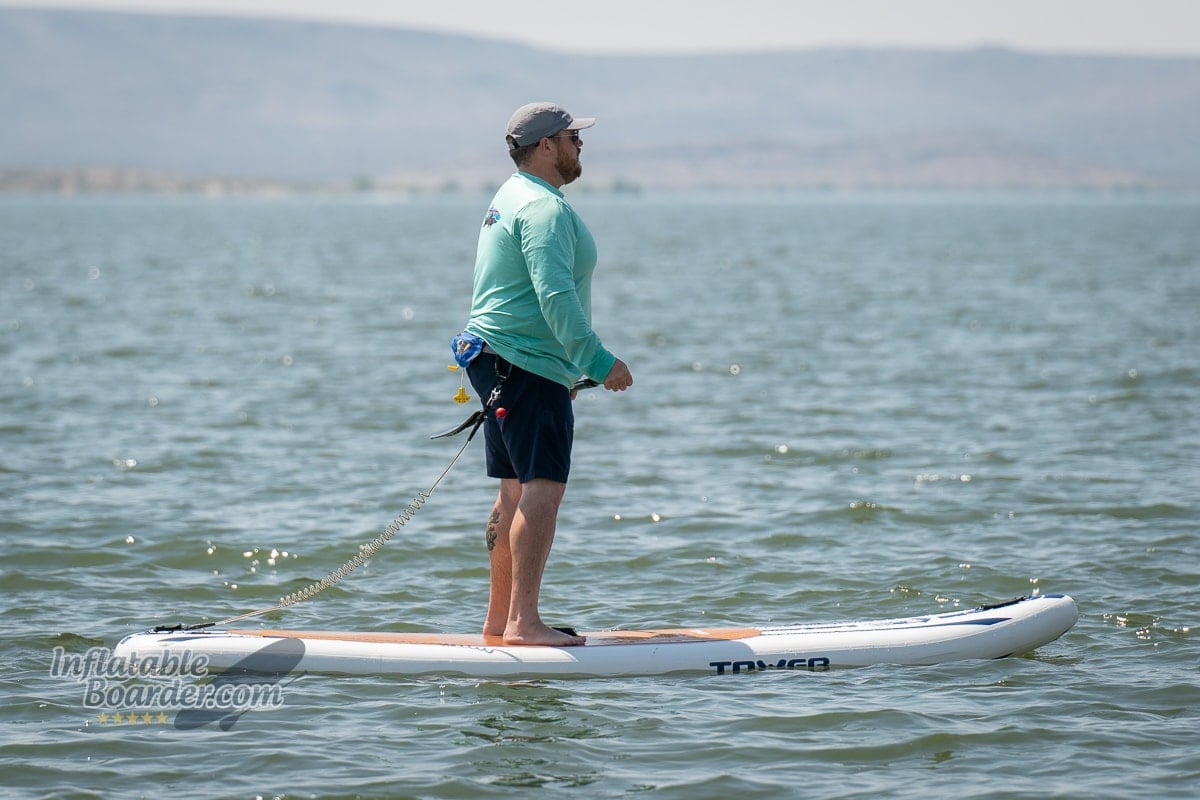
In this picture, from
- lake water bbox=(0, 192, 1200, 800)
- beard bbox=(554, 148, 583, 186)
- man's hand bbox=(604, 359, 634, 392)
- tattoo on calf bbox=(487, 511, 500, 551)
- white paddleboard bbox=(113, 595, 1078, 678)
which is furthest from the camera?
tattoo on calf bbox=(487, 511, 500, 551)

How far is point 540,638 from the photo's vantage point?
8.09 m

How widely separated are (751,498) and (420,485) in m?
2.87

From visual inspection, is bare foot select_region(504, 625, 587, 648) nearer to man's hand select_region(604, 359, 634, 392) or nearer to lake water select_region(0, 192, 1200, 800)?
lake water select_region(0, 192, 1200, 800)

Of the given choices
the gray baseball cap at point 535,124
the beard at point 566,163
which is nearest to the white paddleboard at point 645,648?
the beard at point 566,163

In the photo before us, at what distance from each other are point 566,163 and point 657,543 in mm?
4181

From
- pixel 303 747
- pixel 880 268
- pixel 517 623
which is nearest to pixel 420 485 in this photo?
pixel 517 623

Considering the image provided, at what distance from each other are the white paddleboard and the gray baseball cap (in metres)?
2.59

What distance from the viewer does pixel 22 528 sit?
451 inches

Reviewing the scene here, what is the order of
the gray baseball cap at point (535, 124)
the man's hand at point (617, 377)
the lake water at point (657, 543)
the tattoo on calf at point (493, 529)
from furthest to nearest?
1. the tattoo on calf at point (493, 529)
2. the gray baseball cap at point (535, 124)
3. the man's hand at point (617, 377)
4. the lake water at point (657, 543)

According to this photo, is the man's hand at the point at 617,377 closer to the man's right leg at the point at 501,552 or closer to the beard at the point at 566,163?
the man's right leg at the point at 501,552

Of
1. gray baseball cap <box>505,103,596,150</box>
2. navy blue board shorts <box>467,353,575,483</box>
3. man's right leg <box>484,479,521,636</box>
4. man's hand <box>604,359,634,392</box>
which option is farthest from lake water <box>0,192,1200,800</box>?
gray baseball cap <box>505,103,596,150</box>

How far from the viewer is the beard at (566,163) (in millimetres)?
7755

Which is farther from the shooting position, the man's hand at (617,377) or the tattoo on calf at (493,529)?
the tattoo on calf at (493,529)

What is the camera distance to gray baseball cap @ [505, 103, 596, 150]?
7.65 meters
